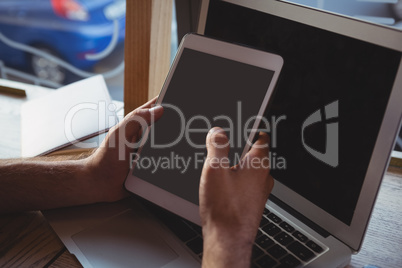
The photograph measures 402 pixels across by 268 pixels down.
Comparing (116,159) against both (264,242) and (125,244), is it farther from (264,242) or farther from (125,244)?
(264,242)

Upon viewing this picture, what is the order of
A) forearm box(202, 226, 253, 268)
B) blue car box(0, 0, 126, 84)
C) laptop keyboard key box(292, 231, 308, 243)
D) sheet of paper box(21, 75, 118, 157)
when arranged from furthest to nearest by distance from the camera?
blue car box(0, 0, 126, 84), sheet of paper box(21, 75, 118, 157), laptop keyboard key box(292, 231, 308, 243), forearm box(202, 226, 253, 268)

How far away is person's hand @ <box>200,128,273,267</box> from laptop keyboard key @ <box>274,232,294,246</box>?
79mm

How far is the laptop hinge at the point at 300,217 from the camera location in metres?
0.63

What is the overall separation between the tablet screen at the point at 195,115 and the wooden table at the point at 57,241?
0.18m

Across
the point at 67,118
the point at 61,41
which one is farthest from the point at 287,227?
the point at 61,41

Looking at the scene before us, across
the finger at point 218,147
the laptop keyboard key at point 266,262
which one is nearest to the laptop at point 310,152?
the laptop keyboard key at point 266,262

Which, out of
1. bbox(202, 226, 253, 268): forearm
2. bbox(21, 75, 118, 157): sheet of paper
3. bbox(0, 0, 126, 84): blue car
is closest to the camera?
bbox(202, 226, 253, 268): forearm

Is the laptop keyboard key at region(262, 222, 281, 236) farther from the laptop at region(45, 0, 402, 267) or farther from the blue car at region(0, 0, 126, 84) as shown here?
the blue car at region(0, 0, 126, 84)

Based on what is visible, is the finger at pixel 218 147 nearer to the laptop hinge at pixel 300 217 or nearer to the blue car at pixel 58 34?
the laptop hinge at pixel 300 217

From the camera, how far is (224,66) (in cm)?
65

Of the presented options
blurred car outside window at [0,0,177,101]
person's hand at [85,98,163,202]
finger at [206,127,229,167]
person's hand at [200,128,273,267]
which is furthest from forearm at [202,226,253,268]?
blurred car outside window at [0,0,177,101]

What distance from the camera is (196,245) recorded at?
2.01 ft

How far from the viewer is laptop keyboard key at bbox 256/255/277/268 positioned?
57cm

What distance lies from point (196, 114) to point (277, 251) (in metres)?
0.25
